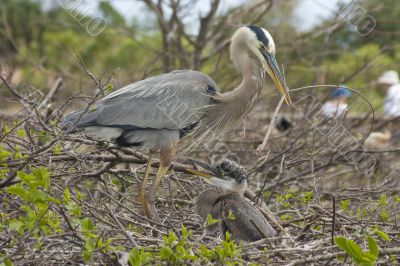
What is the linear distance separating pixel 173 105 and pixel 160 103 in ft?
0.32

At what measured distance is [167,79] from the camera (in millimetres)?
5754

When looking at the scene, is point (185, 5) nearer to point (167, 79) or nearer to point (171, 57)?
point (171, 57)

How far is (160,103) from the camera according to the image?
5699 millimetres

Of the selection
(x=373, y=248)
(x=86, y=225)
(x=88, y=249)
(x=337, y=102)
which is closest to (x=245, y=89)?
(x=337, y=102)

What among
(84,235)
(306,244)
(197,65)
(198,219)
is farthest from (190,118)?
(197,65)

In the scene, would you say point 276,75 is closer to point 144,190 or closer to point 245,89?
point 245,89

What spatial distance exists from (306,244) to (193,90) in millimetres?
1861

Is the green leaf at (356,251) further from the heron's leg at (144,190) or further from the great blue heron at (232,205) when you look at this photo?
the heron's leg at (144,190)

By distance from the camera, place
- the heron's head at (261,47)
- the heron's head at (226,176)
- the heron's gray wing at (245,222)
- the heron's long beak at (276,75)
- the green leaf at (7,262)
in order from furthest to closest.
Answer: the heron's head at (261,47) < the heron's long beak at (276,75) < the heron's head at (226,176) < the heron's gray wing at (245,222) < the green leaf at (7,262)

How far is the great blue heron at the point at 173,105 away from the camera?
558cm

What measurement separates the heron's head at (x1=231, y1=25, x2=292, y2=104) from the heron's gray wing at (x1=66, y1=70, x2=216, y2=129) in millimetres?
435

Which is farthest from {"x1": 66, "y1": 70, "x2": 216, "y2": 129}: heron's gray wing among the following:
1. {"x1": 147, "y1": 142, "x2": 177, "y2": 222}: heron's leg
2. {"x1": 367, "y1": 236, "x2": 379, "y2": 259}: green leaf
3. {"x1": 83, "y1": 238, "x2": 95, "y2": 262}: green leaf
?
{"x1": 367, "y1": 236, "x2": 379, "y2": 259}: green leaf

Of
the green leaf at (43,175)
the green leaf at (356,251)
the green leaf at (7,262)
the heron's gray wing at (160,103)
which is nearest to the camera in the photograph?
the green leaf at (7,262)

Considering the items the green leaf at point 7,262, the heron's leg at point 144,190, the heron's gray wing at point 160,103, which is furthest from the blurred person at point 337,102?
the green leaf at point 7,262
